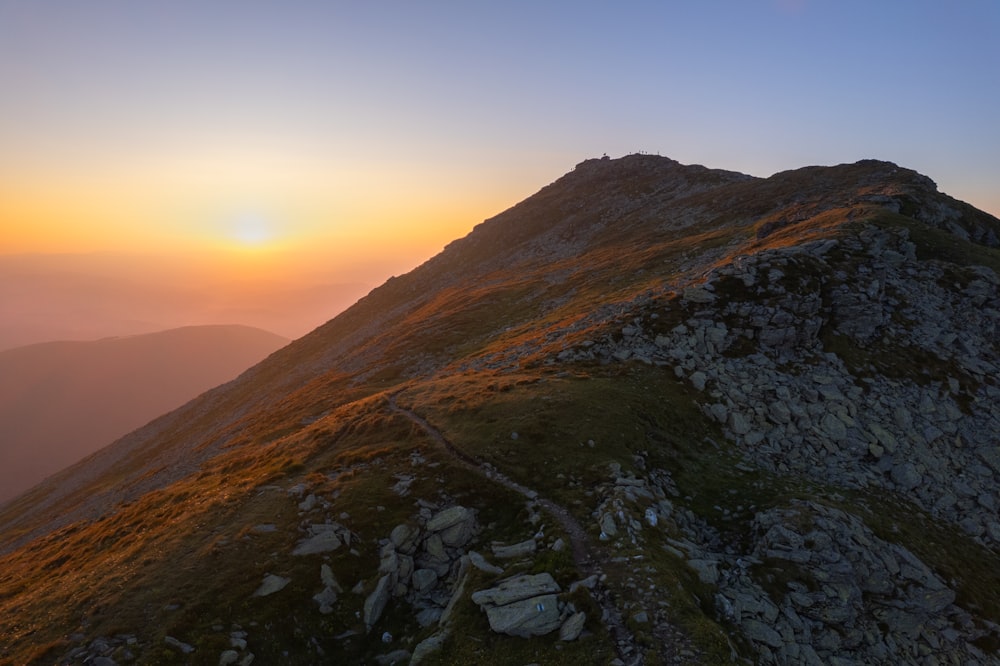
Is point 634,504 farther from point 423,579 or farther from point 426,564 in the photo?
point 423,579

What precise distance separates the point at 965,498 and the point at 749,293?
2244 cm

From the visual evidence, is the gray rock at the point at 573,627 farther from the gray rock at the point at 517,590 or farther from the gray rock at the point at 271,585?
the gray rock at the point at 271,585

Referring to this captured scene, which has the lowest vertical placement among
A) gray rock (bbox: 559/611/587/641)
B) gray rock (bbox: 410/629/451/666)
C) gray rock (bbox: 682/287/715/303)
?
gray rock (bbox: 410/629/451/666)

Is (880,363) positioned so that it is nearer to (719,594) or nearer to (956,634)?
(956,634)

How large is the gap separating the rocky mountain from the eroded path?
120 millimetres

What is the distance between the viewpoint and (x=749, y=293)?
159 ft

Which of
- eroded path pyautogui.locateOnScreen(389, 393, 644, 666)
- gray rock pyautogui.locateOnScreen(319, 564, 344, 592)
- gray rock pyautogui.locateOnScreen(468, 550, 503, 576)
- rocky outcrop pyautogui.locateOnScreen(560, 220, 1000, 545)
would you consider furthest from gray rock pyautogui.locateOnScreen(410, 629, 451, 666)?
rocky outcrop pyautogui.locateOnScreen(560, 220, 1000, 545)

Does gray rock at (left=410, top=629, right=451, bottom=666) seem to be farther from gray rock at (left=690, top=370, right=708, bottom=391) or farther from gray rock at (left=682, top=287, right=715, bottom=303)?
gray rock at (left=682, top=287, right=715, bottom=303)

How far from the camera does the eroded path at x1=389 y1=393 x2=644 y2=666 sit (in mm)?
17219

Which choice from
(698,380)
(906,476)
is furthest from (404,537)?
(906,476)


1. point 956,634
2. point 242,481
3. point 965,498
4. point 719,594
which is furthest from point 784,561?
point 242,481

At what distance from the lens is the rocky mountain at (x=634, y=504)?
20.2 metres

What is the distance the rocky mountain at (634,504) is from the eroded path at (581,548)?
120 mm

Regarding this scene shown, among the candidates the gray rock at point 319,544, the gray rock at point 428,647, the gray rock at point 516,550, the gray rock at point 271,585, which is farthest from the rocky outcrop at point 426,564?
the gray rock at point 271,585
